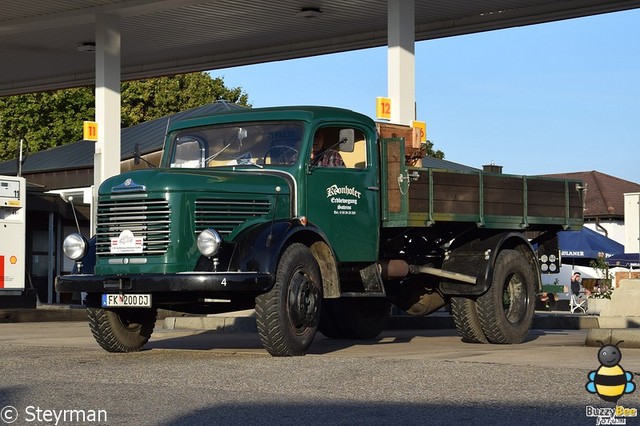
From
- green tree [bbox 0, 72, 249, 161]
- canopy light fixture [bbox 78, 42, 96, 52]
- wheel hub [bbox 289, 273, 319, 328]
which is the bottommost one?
wheel hub [bbox 289, 273, 319, 328]

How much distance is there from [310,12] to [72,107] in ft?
133

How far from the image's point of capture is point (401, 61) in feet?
79.6

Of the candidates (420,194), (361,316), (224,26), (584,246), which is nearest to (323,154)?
(420,194)

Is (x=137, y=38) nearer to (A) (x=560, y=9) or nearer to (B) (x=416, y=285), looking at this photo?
(A) (x=560, y=9)

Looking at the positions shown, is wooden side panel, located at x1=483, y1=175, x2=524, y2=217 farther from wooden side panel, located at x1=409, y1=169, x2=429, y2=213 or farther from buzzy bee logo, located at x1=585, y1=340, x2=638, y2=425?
buzzy bee logo, located at x1=585, y1=340, x2=638, y2=425

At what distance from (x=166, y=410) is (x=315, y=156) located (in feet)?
18.9

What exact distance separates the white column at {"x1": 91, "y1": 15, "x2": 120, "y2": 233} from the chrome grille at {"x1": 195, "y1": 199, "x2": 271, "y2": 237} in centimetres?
1466

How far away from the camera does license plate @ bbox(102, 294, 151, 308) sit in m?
12.3

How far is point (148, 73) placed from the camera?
1411 inches

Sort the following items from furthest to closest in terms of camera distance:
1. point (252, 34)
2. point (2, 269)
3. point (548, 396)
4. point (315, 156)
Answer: point (252, 34) → point (2, 269) → point (315, 156) → point (548, 396)

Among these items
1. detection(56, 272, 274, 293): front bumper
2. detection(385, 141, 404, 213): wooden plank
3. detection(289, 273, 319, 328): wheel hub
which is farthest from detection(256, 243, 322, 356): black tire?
detection(385, 141, 404, 213): wooden plank

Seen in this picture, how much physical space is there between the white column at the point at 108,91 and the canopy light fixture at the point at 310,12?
3.96m

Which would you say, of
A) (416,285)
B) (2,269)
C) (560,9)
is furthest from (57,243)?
(416,285)

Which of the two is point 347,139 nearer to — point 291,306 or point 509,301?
point 291,306
